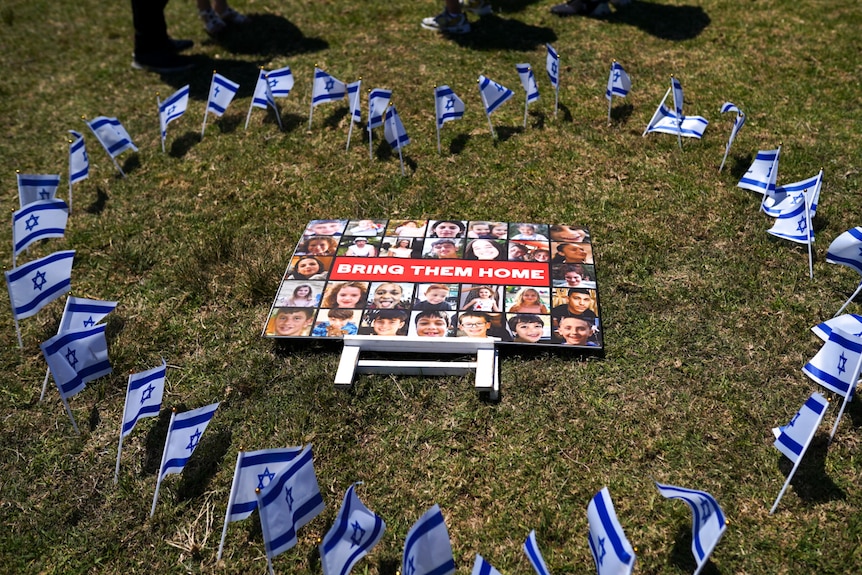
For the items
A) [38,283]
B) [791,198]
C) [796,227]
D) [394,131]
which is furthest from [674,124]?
[38,283]

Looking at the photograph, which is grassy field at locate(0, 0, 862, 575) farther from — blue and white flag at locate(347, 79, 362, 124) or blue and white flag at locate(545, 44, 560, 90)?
blue and white flag at locate(545, 44, 560, 90)

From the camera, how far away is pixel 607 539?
2.89 metres

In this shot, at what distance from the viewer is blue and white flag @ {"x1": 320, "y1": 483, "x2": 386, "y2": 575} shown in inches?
117

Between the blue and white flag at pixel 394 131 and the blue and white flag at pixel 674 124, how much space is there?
225 cm

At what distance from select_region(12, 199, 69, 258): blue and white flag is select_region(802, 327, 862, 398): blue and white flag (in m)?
5.31

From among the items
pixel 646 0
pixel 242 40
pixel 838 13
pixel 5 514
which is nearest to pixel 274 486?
pixel 5 514

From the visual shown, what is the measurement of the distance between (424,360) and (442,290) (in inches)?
22.4

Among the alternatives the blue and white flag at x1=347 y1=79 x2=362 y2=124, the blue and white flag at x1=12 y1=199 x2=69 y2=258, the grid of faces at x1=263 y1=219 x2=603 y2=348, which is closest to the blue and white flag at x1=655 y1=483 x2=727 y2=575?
the grid of faces at x1=263 y1=219 x2=603 y2=348

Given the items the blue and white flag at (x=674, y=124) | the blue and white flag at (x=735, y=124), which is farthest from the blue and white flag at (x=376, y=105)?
the blue and white flag at (x=735, y=124)

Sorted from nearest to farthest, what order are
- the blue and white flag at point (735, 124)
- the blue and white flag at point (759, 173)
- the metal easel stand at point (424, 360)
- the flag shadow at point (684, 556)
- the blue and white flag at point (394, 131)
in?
the flag shadow at point (684, 556) < the metal easel stand at point (424, 360) < the blue and white flag at point (759, 173) < the blue and white flag at point (735, 124) < the blue and white flag at point (394, 131)

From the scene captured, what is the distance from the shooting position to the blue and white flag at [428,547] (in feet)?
9.46

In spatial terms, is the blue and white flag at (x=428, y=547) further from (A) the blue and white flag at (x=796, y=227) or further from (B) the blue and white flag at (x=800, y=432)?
(A) the blue and white flag at (x=796, y=227)

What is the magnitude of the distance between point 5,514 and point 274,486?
5.97 feet

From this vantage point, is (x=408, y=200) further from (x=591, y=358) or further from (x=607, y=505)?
(x=607, y=505)
